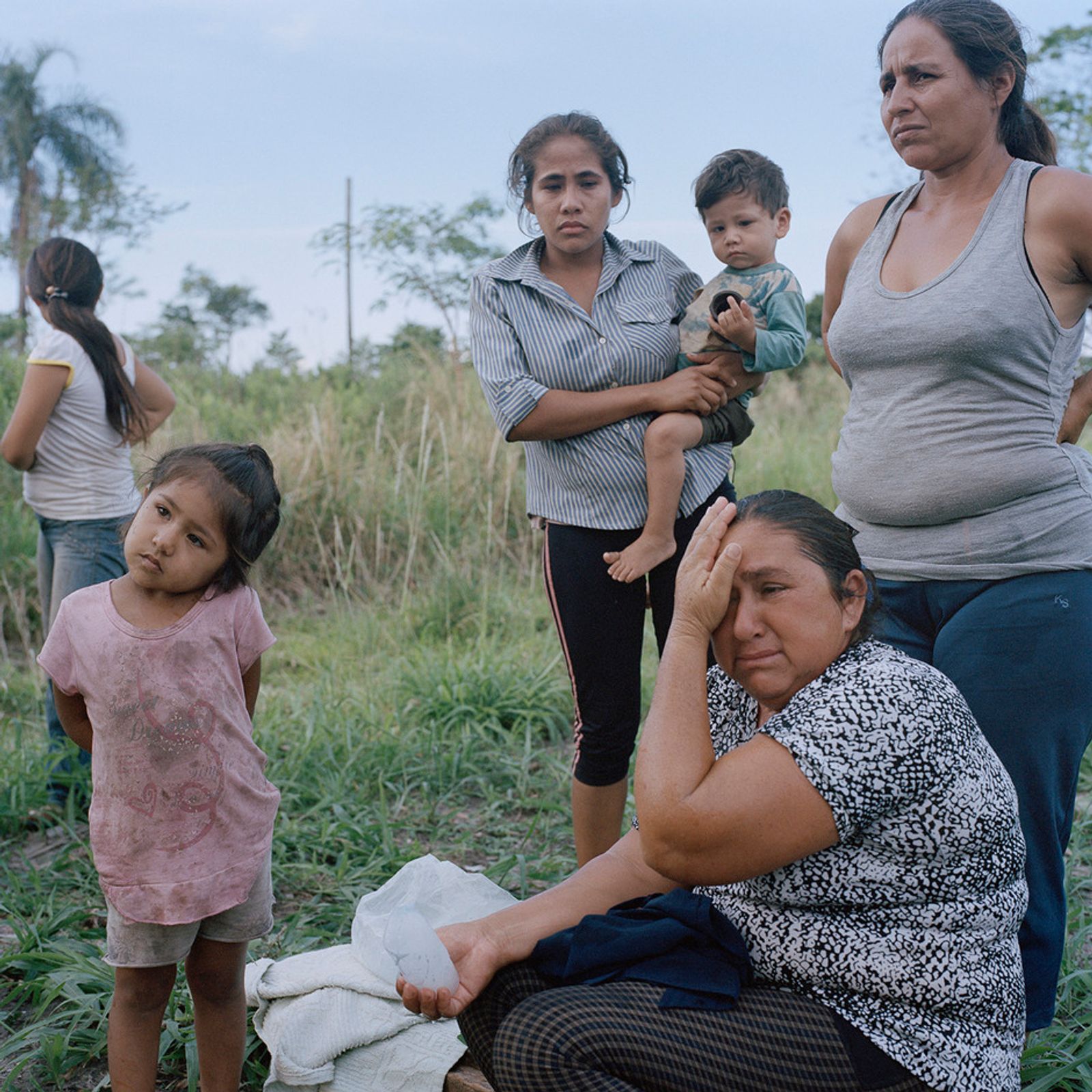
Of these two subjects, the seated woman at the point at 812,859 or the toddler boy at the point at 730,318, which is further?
the toddler boy at the point at 730,318

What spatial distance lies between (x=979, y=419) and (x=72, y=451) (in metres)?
2.93

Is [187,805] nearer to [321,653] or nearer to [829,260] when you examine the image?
[829,260]

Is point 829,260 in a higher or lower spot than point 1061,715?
higher

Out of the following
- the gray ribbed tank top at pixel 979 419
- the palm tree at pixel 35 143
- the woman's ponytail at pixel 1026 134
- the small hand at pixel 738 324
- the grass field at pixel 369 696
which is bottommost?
the grass field at pixel 369 696

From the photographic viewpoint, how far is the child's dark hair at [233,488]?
6.71 ft

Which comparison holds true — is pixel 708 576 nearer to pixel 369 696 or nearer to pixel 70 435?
pixel 70 435

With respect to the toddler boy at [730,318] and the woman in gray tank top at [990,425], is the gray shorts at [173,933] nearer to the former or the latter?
the toddler boy at [730,318]

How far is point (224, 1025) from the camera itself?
7.03ft

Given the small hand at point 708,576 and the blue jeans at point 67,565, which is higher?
the small hand at point 708,576

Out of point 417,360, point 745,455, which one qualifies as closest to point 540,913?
point 745,455

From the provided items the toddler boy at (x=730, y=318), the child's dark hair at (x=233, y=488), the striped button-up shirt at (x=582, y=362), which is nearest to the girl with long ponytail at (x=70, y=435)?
the striped button-up shirt at (x=582, y=362)

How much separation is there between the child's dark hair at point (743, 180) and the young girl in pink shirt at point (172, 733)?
1449 mm

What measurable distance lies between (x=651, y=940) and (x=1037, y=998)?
0.87 m

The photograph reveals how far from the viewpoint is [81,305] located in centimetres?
384
